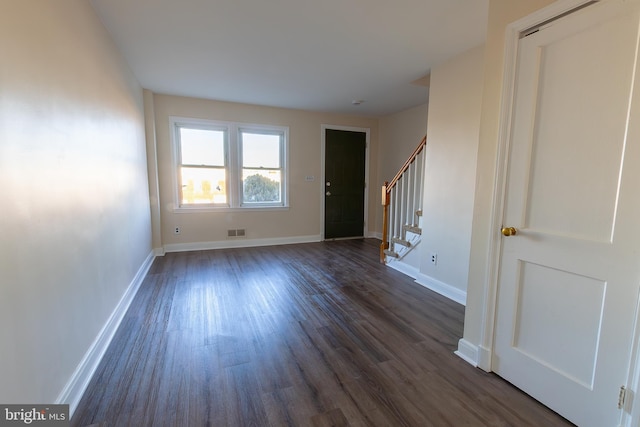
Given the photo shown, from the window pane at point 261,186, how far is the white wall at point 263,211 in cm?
23

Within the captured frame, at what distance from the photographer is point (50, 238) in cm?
139

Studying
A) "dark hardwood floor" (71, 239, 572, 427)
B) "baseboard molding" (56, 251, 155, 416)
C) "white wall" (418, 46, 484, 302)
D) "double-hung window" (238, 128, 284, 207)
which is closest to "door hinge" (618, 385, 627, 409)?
"dark hardwood floor" (71, 239, 572, 427)

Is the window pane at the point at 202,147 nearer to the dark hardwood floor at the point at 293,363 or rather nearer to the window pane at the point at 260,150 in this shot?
the window pane at the point at 260,150

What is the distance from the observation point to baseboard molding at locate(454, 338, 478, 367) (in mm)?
1900

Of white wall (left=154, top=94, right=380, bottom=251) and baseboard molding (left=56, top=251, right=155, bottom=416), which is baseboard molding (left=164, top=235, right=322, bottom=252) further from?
baseboard molding (left=56, top=251, right=155, bottom=416)

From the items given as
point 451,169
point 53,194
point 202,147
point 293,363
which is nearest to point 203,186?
point 202,147

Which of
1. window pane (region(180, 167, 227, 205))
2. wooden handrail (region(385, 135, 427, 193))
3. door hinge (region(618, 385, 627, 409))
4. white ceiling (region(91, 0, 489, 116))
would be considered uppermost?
white ceiling (region(91, 0, 489, 116))

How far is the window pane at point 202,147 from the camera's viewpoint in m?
4.65

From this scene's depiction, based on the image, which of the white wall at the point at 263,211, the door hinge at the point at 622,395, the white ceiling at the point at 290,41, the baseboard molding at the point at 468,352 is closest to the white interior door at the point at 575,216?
the door hinge at the point at 622,395

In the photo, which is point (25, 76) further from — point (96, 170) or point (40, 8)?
point (96, 170)

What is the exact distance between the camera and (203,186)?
4.82m

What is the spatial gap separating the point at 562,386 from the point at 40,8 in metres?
3.26

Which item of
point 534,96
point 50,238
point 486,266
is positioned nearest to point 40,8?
point 50,238

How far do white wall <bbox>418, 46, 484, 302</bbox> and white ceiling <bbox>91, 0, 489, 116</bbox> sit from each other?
25cm
